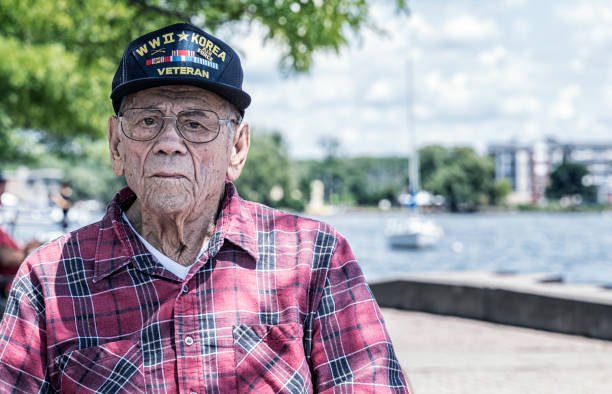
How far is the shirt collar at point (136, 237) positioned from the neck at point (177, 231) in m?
0.05

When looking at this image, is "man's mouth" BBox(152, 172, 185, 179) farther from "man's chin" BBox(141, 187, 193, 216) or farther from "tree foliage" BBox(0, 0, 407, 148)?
"tree foliage" BBox(0, 0, 407, 148)

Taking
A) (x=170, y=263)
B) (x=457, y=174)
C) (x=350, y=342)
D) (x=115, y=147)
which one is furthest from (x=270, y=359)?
(x=457, y=174)

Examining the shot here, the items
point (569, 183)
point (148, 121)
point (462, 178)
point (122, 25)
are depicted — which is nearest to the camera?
point (148, 121)

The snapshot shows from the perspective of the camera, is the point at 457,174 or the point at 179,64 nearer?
the point at 179,64

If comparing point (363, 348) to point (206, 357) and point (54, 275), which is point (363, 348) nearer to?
point (206, 357)

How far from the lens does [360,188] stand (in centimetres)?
14088

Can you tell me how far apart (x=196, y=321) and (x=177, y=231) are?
26cm

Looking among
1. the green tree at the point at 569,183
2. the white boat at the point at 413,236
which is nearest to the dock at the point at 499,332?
the white boat at the point at 413,236

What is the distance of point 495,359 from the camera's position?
24.5 ft

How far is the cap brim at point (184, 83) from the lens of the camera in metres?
1.88

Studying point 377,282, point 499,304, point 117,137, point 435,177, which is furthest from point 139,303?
point 435,177

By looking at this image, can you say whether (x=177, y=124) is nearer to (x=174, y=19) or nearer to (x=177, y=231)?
(x=177, y=231)

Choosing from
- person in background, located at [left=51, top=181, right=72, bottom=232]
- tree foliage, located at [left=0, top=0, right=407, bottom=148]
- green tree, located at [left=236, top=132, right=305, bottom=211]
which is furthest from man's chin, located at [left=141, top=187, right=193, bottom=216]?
green tree, located at [left=236, top=132, right=305, bottom=211]

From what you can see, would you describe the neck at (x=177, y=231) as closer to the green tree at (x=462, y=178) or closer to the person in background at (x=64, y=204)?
the person in background at (x=64, y=204)
